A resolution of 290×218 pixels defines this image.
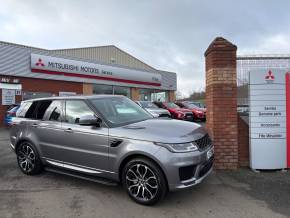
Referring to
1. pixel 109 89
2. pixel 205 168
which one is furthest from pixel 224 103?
pixel 109 89

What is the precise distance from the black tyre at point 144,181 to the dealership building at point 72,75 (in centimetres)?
1480

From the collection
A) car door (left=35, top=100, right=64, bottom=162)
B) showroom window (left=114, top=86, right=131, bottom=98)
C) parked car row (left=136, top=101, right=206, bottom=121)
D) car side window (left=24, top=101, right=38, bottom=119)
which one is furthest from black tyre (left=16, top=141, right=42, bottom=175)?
showroom window (left=114, top=86, right=131, bottom=98)

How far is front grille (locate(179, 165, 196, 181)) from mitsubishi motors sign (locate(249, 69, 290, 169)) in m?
2.46

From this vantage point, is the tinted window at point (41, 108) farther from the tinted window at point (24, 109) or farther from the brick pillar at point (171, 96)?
the brick pillar at point (171, 96)

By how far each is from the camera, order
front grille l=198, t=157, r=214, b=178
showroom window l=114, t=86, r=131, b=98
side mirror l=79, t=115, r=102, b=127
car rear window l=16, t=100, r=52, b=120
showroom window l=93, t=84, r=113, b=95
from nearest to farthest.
Result: 1. front grille l=198, t=157, r=214, b=178
2. side mirror l=79, t=115, r=102, b=127
3. car rear window l=16, t=100, r=52, b=120
4. showroom window l=93, t=84, r=113, b=95
5. showroom window l=114, t=86, r=131, b=98

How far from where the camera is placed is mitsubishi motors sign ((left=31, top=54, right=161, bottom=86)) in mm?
18078

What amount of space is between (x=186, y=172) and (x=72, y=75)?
1784 centimetres

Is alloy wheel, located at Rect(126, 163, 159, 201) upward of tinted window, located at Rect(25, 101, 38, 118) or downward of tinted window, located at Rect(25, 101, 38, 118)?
downward

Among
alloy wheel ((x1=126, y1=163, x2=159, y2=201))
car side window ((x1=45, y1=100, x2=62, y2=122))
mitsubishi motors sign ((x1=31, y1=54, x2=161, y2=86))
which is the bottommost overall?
alloy wheel ((x1=126, y1=163, x2=159, y2=201))

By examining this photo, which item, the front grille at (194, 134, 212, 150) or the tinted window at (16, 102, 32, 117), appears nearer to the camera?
the front grille at (194, 134, 212, 150)

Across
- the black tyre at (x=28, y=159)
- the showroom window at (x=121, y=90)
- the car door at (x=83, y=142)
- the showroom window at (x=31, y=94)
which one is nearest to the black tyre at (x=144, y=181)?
the car door at (x=83, y=142)

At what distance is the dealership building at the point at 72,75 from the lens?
16406 mm

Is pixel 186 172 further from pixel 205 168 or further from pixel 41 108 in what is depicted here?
pixel 41 108

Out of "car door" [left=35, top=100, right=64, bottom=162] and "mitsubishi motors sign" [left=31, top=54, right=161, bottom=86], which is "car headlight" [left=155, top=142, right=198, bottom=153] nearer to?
"car door" [left=35, top=100, right=64, bottom=162]
